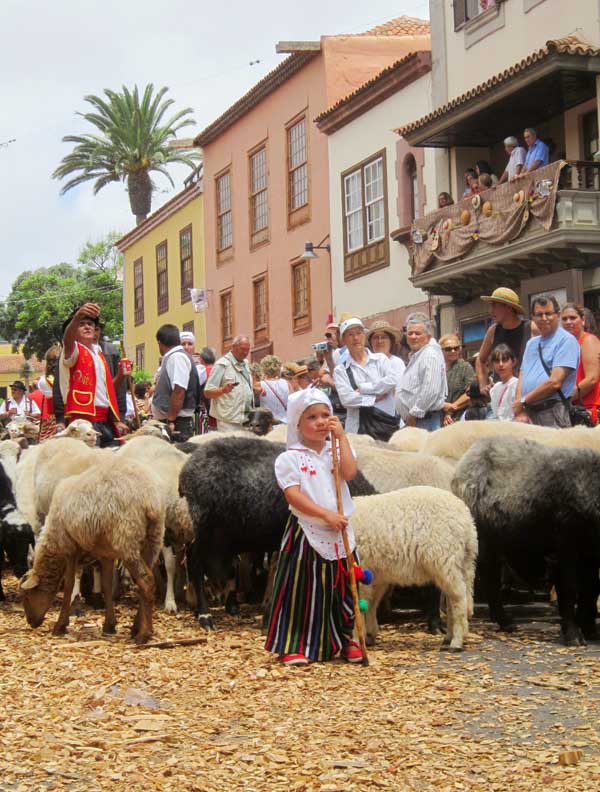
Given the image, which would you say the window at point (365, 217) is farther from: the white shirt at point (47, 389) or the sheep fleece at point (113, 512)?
the sheep fleece at point (113, 512)

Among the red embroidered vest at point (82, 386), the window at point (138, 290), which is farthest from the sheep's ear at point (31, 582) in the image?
the window at point (138, 290)

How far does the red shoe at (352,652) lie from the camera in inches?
277

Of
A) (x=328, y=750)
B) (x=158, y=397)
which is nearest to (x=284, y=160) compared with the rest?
(x=158, y=397)

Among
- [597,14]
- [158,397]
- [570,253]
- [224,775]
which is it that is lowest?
[224,775]

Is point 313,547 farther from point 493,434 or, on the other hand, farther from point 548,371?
point 548,371

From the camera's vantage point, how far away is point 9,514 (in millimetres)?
9492

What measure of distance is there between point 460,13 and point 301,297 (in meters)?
10.4

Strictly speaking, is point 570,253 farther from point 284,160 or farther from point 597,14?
point 284,160

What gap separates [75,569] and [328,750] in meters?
3.47

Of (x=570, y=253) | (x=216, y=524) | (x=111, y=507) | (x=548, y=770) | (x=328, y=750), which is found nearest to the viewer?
(x=548, y=770)

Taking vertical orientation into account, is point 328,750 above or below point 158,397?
below

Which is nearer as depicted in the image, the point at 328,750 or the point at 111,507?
the point at 328,750

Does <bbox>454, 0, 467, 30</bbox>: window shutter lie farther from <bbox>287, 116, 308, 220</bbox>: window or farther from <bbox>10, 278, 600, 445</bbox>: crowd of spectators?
<bbox>10, 278, 600, 445</bbox>: crowd of spectators

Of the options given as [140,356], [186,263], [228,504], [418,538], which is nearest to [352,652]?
[418,538]
